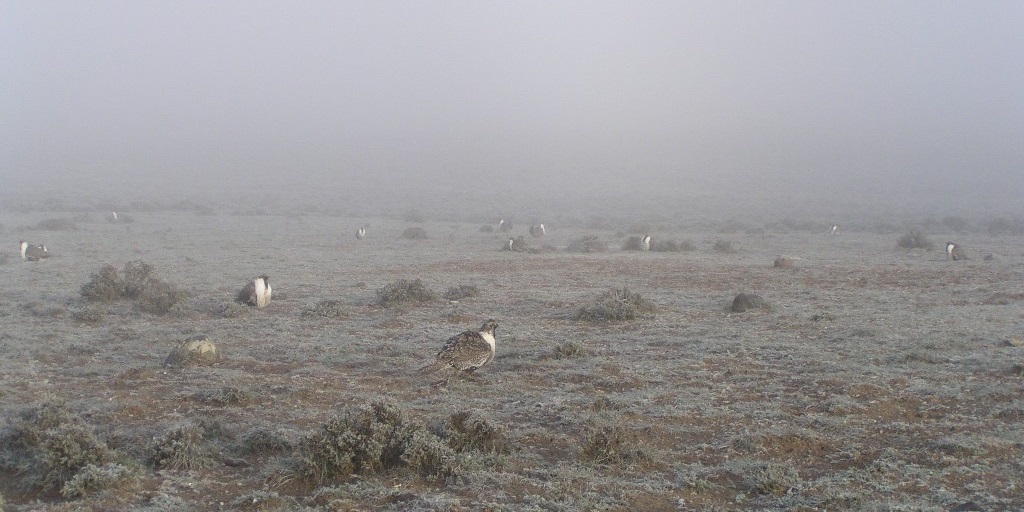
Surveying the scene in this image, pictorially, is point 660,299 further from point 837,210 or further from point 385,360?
point 837,210

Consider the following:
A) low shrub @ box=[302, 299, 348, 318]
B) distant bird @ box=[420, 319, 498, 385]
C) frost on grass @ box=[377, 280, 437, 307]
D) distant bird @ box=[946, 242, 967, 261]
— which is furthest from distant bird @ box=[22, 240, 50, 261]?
distant bird @ box=[946, 242, 967, 261]

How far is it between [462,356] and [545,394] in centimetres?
107

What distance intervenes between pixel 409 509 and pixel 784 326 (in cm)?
814

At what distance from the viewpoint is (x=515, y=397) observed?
27.3ft

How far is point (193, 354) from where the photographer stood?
9.48 m

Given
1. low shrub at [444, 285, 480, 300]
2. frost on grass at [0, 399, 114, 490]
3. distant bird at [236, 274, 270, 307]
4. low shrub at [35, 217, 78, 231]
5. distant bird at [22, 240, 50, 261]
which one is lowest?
frost on grass at [0, 399, 114, 490]

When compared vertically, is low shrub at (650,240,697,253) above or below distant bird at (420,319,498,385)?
above

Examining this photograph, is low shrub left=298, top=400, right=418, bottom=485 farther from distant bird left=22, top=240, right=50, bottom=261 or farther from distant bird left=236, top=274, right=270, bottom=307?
distant bird left=22, top=240, right=50, bottom=261

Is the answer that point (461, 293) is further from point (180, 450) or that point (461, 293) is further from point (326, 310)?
point (180, 450)

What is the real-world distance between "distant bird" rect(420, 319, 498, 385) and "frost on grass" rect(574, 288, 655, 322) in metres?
4.09

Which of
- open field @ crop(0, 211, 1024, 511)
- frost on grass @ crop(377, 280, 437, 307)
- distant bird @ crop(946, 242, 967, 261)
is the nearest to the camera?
open field @ crop(0, 211, 1024, 511)

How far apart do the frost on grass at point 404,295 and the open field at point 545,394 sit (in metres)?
0.33

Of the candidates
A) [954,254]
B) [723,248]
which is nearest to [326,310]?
[723,248]

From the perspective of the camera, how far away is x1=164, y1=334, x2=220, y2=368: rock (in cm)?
941
